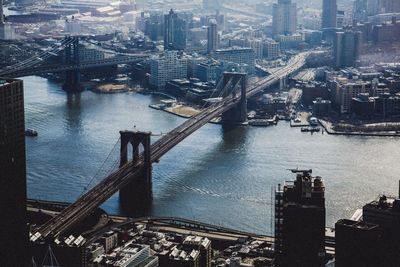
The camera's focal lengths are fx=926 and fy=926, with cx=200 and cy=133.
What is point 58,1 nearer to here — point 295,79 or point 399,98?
point 295,79

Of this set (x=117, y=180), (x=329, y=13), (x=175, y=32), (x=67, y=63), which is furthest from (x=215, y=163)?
(x=329, y=13)

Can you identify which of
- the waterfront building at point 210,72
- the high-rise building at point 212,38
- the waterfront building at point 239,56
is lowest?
the waterfront building at point 210,72

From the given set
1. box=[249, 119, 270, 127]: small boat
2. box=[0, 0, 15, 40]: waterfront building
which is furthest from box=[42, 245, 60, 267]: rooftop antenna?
box=[0, 0, 15, 40]: waterfront building

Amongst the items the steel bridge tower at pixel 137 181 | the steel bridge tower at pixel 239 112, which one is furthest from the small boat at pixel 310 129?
the steel bridge tower at pixel 137 181

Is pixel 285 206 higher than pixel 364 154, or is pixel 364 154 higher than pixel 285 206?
pixel 285 206

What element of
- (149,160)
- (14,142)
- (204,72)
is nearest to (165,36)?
(204,72)

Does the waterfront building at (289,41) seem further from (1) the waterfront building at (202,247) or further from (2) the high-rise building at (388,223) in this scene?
(2) the high-rise building at (388,223)
